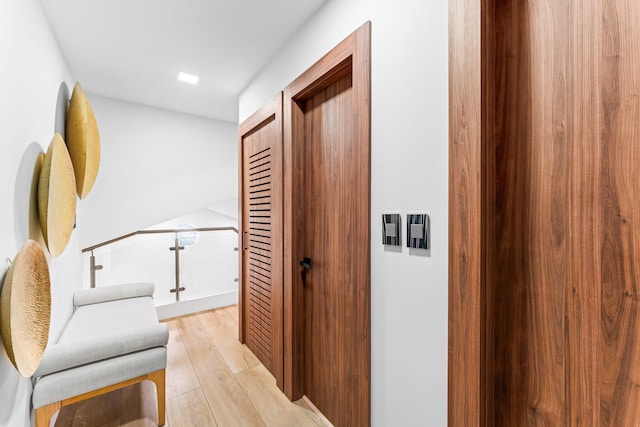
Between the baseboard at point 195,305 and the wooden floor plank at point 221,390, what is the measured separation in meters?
0.88

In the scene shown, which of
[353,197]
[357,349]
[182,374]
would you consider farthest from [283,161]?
[182,374]

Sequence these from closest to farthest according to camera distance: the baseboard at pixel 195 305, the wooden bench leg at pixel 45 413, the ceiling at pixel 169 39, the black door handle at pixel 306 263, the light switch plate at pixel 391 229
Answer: the light switch plate at pixel 391 229 → the wooden bench leg at pixel 45 413 → the ceiling at pixel 169 39 → the black door handle at pixel 306 263 → the baseboard at pixel 195 305

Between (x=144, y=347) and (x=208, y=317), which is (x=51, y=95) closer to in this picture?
(x=144, y=347)

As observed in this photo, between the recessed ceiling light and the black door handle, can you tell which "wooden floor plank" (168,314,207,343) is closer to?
the black door handle

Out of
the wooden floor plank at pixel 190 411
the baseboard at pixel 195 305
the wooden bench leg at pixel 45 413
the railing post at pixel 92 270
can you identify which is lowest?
the wooden floor plank at pixel 190 411

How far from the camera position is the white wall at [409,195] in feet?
3.01

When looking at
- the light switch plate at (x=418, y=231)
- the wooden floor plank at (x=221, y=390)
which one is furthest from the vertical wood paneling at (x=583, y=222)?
the wooden floor plank at (x=221, y=390)

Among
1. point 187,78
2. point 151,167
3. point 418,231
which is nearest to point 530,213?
point 418,231

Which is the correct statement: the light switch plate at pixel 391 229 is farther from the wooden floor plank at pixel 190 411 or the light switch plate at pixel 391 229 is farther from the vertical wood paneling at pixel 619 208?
the wooden floor plank at pixel 190 411

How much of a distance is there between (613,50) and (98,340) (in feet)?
7.61

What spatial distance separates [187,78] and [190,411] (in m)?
2.48

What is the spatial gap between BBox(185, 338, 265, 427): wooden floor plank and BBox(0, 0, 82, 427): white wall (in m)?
0.90

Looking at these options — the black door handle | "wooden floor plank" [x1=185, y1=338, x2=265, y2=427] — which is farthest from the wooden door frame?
"wooden floor plank" [x1=185, y1=338, x2=265, y2=427]

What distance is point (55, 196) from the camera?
4.46ft
